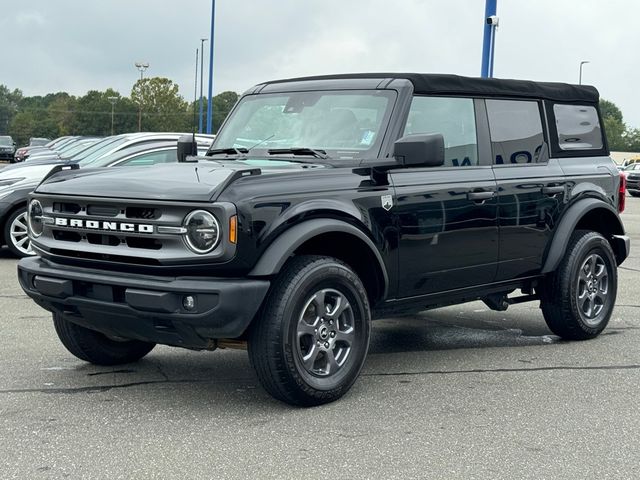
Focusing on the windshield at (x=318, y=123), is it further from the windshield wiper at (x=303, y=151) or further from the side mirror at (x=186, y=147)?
the side mirror at (x=186, y=147)

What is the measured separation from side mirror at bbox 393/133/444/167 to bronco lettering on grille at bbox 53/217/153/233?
59.8 inches

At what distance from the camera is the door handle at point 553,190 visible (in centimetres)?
654

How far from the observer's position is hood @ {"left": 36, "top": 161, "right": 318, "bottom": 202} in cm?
474

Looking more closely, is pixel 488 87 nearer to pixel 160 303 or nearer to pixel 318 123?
pixel 318 123

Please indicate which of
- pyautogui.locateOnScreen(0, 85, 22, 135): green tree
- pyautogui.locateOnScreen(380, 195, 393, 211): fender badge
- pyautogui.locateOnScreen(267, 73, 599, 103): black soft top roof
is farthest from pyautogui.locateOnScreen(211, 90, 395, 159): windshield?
pyautogui.locateOnScreen(0, 85, 22, 135): green tree

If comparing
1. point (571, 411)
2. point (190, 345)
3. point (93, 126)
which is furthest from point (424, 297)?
point (93, 126)

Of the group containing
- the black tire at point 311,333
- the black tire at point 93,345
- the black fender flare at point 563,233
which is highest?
the black fender flare at point 563,233

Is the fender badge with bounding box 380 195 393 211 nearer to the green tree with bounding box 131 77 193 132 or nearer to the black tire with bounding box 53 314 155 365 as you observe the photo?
the black tire with bounding box 53 314 155 365

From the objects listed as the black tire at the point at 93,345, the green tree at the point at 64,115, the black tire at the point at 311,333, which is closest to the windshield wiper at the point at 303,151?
the black tire at the point at 311,333

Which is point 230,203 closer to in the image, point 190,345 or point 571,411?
point 190,345

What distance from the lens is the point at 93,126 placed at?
117250 mm

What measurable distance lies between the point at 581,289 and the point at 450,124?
5.82 feet

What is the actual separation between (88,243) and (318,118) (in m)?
1.71

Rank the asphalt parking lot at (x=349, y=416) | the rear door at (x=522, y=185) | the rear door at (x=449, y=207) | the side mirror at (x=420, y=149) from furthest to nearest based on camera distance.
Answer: the rear door at (x=522, y=185) < the rear door at (x=449, y=207) < the side mirror at (x=420, y=149) < the asphalt parking lot at (x=349, y=416)
